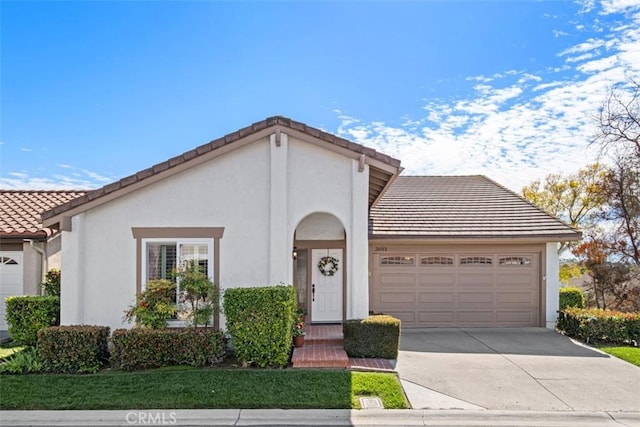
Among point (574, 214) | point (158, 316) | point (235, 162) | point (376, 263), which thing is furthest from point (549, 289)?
point (574, 214)

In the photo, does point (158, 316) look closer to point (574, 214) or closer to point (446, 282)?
point (446, 282)

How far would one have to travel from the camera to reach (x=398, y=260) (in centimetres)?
1346

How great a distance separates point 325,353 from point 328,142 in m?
4.67

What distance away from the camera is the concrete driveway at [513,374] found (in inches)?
271

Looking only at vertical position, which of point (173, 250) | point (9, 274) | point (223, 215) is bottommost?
point (9, 274)

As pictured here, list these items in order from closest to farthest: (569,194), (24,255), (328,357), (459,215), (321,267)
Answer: (328,357) → (24,255) → (321,267) → (459,215) → (569,194)

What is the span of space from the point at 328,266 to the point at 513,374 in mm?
5933

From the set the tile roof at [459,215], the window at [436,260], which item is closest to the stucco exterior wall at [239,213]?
the tile roof at [459,215]

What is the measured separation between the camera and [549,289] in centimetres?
1326

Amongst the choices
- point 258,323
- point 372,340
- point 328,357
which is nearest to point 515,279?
point 372,340

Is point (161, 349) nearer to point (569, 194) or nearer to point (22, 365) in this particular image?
point (22, 365)

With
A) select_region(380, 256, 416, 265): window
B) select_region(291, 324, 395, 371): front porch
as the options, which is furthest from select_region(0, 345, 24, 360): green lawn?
select_region(380, 256, 416, 265): window

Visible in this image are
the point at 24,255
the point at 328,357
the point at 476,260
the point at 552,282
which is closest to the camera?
the point at 328,357

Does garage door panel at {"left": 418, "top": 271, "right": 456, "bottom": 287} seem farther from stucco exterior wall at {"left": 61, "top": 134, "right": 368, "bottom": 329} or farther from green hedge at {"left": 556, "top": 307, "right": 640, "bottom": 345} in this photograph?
stucco exterior wall at {"left": 61, "top": 134, "right": 368, "bottom": 329}
